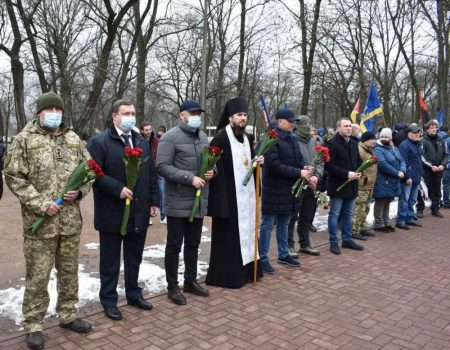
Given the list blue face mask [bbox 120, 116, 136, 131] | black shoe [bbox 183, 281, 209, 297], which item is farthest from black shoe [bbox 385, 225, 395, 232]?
blue face mask [bbox 120, 116, 136, 131]

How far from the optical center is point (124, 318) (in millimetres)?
4453

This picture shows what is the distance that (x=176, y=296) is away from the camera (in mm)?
4895

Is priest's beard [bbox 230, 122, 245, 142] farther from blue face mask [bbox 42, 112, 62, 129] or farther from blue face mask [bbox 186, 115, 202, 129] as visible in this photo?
blue face mask [bbox 42, 112, 62, 129]

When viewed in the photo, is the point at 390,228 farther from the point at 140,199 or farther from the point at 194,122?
the point at 140,199

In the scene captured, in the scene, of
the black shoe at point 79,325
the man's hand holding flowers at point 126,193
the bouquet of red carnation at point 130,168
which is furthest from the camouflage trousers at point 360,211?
the black shoe at point 79,325

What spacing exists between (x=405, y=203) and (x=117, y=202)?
6.80 meters

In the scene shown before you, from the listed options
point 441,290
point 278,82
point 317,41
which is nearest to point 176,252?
point 441,290

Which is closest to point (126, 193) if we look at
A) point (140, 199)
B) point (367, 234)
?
point (140, 199)

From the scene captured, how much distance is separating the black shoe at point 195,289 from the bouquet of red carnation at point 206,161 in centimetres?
84

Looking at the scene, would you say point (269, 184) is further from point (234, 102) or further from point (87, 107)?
point (87, 107)

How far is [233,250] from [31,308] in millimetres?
2386

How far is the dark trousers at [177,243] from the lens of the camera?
4.95m

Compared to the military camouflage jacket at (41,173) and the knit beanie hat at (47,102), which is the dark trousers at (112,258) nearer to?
the military camouflage jacket at (41,173)

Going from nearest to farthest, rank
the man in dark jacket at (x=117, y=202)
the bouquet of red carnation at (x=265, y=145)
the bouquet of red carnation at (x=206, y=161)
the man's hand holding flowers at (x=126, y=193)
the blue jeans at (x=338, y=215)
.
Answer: the man's hand holding flowers at (x=126, y=193)
the man in dark jacket at (x=117, y=202)
the bouquet of red carnation at (x=206, y=161)
the bouquet of red carnation at (x=265, y=145)
the blue jeans at (x=338, y=215)
